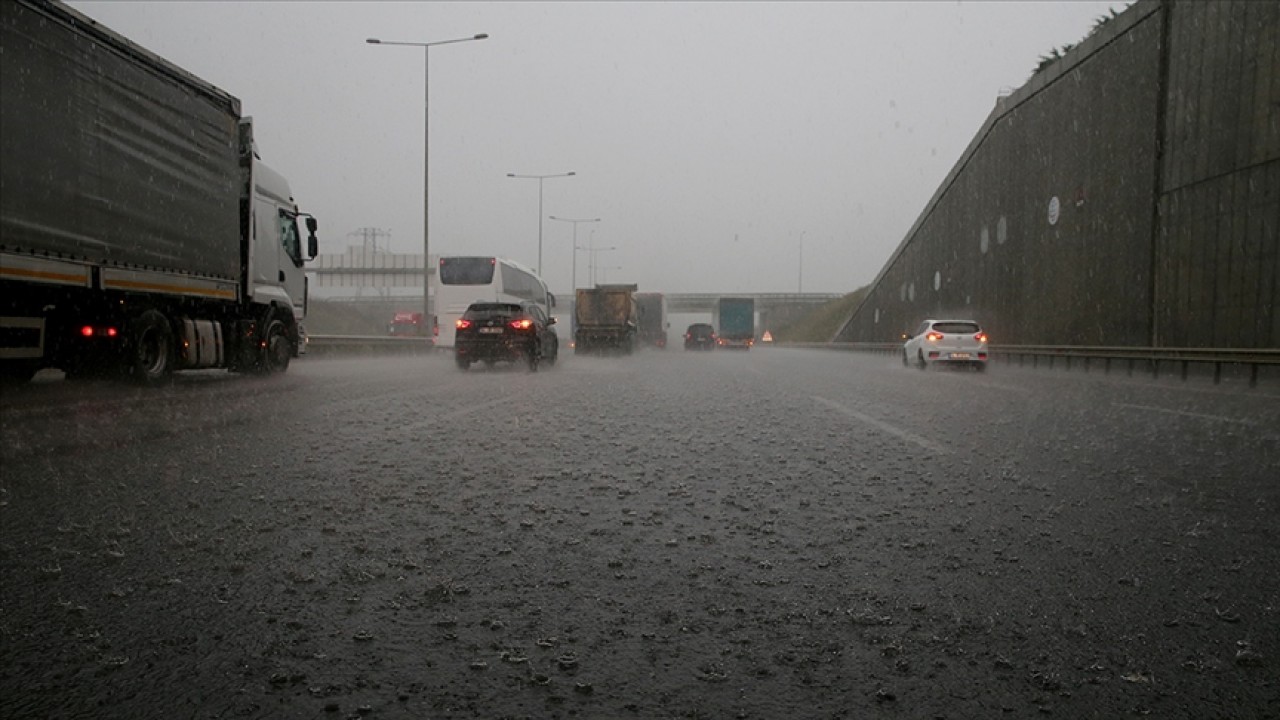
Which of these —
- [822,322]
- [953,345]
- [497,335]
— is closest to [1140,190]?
[953,345]

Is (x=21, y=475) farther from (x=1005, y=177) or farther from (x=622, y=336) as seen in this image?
(x=1005, y=177)

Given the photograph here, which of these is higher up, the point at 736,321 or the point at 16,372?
the point at 736,321

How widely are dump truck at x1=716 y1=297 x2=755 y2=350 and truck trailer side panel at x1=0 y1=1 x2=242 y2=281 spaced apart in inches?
1860

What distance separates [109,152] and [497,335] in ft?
34.2

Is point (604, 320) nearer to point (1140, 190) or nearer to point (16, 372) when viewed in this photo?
point (1140, 190)

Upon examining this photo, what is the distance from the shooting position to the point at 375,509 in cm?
477

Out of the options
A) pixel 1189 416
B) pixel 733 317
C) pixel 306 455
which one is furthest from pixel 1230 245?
pixel 733 317

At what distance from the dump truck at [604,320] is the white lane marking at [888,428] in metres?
28.9

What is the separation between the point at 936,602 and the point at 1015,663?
58 cm

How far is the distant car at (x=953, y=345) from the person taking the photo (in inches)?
1016

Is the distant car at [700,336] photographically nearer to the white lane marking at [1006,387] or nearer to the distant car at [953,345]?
the distant car at [953,345]

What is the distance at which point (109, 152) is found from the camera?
12.2 m

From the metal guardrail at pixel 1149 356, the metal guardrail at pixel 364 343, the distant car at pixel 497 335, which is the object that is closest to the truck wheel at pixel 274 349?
the distant car at pixel 497 335

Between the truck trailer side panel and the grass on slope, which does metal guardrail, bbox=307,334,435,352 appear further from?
the grass on slope
